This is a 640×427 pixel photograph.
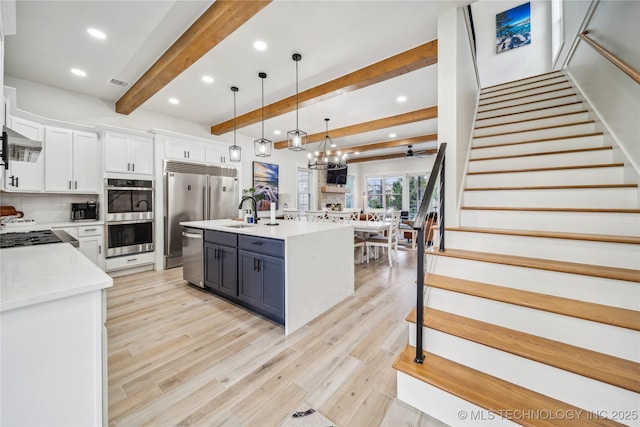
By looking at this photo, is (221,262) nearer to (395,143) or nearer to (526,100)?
(526,100)

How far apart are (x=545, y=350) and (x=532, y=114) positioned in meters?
3.12

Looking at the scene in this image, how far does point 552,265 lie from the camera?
1.58 metres

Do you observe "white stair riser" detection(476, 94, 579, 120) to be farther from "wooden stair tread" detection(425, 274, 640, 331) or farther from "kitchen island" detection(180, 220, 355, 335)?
"wooden stair tread" detection(425, 274, 640, 331)

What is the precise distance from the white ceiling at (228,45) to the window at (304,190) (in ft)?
12.8

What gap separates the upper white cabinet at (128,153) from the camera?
12.5 ft

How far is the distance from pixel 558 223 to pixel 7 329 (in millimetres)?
3046

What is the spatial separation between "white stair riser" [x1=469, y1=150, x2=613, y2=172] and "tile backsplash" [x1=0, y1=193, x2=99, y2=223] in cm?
564

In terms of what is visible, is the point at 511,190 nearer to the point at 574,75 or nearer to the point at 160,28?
the point at 574,75

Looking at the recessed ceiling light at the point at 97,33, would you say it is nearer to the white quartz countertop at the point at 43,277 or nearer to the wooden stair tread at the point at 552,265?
the white quartz countertop at the point at 43,277

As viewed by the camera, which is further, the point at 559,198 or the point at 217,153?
the point at 217,153

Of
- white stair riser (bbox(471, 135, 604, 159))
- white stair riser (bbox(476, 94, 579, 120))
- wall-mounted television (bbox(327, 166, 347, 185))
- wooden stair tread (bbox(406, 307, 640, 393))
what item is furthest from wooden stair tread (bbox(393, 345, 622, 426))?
wall-mounted television (bbox(327, 166, 347, 185))

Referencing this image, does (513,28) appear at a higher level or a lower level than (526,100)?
higher

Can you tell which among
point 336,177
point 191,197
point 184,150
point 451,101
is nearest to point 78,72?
point 184,150

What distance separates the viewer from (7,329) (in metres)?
0.77
